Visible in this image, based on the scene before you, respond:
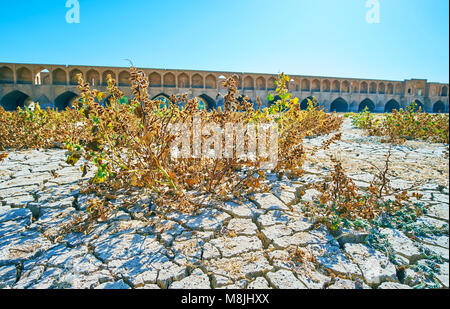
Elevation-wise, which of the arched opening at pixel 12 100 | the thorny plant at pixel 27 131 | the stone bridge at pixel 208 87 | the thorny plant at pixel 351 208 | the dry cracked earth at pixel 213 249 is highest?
the stone bridge at pixel 208 87

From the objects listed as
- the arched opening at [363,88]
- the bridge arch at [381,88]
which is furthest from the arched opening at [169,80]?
the bridge arch at [381,88]

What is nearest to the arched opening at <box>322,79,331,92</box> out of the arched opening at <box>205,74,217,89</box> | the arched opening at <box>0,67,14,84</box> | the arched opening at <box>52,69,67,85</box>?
the arched opening at <box>205,74,217,89</box>

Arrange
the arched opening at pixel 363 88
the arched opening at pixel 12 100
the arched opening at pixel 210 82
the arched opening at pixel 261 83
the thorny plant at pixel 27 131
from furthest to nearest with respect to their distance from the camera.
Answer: the arched opening at pixel 363 88
the arched opening at pixel 261 83
the arched opening at pixel 210 82
the arched opening at pixel 12 100
the thorny plant at pixel 27 131

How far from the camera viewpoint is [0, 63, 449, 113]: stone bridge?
19.2m

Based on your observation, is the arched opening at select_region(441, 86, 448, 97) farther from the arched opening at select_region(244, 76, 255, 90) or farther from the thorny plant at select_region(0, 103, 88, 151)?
the thorny plant at select_region(0, 103, 88, 151)

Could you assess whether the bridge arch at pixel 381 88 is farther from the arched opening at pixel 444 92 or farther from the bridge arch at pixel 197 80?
the bridge arch at pixel 197 80

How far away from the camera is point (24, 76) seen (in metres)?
19.8

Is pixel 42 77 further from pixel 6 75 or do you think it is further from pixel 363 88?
pixel 363 88

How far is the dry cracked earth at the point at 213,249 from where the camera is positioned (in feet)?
3.80

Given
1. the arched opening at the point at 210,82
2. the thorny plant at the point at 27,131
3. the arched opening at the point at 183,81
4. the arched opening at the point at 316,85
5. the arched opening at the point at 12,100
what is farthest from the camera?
the arched opening at the point at 316,85

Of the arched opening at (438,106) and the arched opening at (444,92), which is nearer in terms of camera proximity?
the arched opening at (444,92)

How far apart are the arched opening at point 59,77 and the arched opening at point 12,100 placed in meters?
2.86
